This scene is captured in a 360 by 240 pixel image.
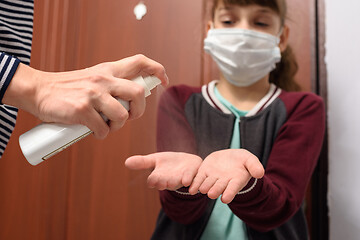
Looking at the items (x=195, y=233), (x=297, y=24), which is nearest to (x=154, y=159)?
(x=195, y=233)

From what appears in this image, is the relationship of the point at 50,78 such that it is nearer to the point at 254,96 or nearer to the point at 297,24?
the point at 254,96

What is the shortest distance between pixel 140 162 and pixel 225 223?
6.1 inches

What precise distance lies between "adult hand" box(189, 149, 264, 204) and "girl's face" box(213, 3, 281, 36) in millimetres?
187

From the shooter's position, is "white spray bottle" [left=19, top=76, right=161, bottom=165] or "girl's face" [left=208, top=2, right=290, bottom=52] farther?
"girl's face" [left=208, top=2, right=290, bottom=52]

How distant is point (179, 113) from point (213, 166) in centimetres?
12

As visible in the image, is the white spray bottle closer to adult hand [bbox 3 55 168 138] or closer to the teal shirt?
adult hand [bbox 3 55 168 138]

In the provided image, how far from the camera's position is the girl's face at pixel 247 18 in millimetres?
475

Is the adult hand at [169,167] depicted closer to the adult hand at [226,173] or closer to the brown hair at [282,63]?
the adult hand at [226,173]

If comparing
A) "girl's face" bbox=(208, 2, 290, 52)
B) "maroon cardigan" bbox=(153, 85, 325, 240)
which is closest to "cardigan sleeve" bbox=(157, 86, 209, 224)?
"maroon cardigan" bbox=(153, 85, 325, 240)

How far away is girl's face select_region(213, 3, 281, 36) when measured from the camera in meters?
0.48

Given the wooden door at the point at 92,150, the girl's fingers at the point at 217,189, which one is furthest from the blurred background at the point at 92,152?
the girl's fingers at the point at 217,189

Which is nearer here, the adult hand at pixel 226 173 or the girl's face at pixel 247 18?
the adult hand at pixel 226 173

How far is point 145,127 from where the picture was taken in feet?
1.54

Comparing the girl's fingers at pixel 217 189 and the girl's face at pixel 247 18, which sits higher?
the girl's face at pixel 247 18
